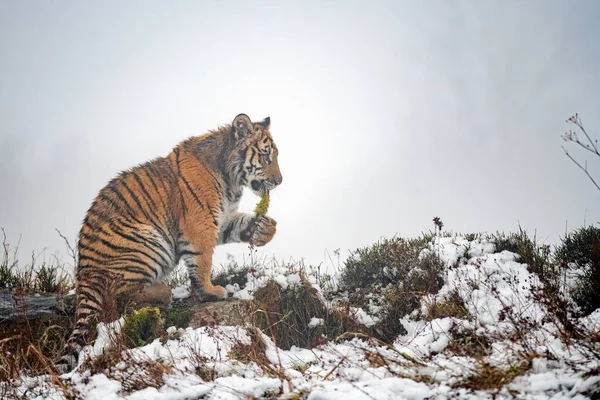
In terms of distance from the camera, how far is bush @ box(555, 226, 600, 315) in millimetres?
5957

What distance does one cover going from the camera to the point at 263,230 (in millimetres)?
8320

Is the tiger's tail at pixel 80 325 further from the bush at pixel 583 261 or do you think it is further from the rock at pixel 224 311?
the bush at pixel 583 261

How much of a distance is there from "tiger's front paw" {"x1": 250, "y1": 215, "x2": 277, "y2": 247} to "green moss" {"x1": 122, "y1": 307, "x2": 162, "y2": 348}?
2.38 metres

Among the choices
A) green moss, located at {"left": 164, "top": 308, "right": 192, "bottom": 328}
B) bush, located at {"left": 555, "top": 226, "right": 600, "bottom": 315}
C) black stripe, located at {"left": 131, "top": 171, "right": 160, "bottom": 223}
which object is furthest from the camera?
black stripe, located at {"left": 131, "top": 171, "right": 160, "bottom": 223}

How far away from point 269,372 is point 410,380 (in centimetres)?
113

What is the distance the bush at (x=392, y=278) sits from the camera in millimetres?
7047

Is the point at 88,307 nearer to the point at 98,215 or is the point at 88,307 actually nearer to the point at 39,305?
the point at 39,305

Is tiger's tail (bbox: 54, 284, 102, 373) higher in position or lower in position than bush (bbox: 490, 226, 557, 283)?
lower

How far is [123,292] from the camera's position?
6.93 meters

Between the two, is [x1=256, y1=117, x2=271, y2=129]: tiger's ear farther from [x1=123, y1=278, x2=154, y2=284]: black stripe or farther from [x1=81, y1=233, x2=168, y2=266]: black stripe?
[x1=123, y1=278, x2=154, y2=284]: black stripe

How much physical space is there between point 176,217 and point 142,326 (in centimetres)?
186

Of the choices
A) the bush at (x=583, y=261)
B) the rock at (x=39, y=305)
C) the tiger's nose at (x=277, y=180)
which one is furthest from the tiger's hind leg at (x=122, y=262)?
the bush at (x=583, y=261)

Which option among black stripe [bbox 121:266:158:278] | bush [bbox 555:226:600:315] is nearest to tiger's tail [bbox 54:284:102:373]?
black stripe [bbox 121:266:158:278]

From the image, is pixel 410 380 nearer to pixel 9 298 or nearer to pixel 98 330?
pixel 98 330
